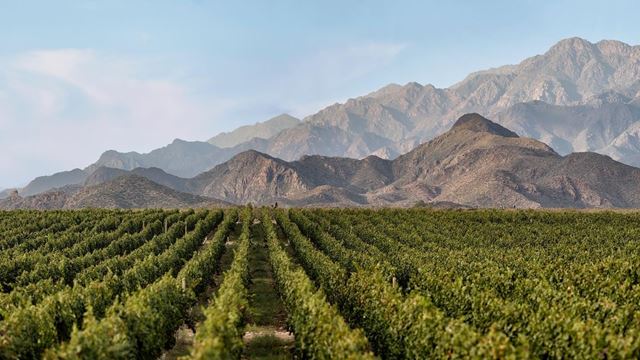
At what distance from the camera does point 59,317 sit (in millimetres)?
18203

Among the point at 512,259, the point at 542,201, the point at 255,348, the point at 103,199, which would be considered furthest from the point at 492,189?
the point at 255,348

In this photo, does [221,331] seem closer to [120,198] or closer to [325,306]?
[325,306]

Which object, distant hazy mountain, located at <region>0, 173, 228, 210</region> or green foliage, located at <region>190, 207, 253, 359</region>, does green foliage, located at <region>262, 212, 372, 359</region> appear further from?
distant hazy mountain, located at <region>0, 173, 228, 210</region>

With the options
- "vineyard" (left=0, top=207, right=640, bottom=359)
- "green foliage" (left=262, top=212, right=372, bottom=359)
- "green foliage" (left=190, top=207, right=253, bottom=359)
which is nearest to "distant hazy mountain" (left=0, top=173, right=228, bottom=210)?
"vineyard" (left=0, top=207, right=640, bottom=359)

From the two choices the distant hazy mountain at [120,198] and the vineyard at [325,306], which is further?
the distant hazy mountain at [120,198]

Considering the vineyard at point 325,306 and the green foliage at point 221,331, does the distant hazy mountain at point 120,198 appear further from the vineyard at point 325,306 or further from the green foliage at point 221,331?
the green foliage at point 221,331

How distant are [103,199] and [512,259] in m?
162

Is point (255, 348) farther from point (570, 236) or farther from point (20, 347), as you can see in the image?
point (570, 236)

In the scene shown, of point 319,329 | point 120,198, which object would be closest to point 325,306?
point 319,329

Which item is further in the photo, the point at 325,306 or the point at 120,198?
the point at 120,198

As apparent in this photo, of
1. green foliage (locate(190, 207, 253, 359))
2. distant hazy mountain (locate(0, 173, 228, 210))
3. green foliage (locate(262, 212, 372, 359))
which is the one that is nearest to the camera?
green foliage (locate(190, 207, 253, 359))

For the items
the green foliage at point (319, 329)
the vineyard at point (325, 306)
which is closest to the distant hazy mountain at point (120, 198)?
the vineyard at point (325, 306)

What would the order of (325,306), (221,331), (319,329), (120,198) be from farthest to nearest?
(120,198) < (325,306) < (319,329) < (221,331)

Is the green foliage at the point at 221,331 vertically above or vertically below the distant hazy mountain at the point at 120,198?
below
